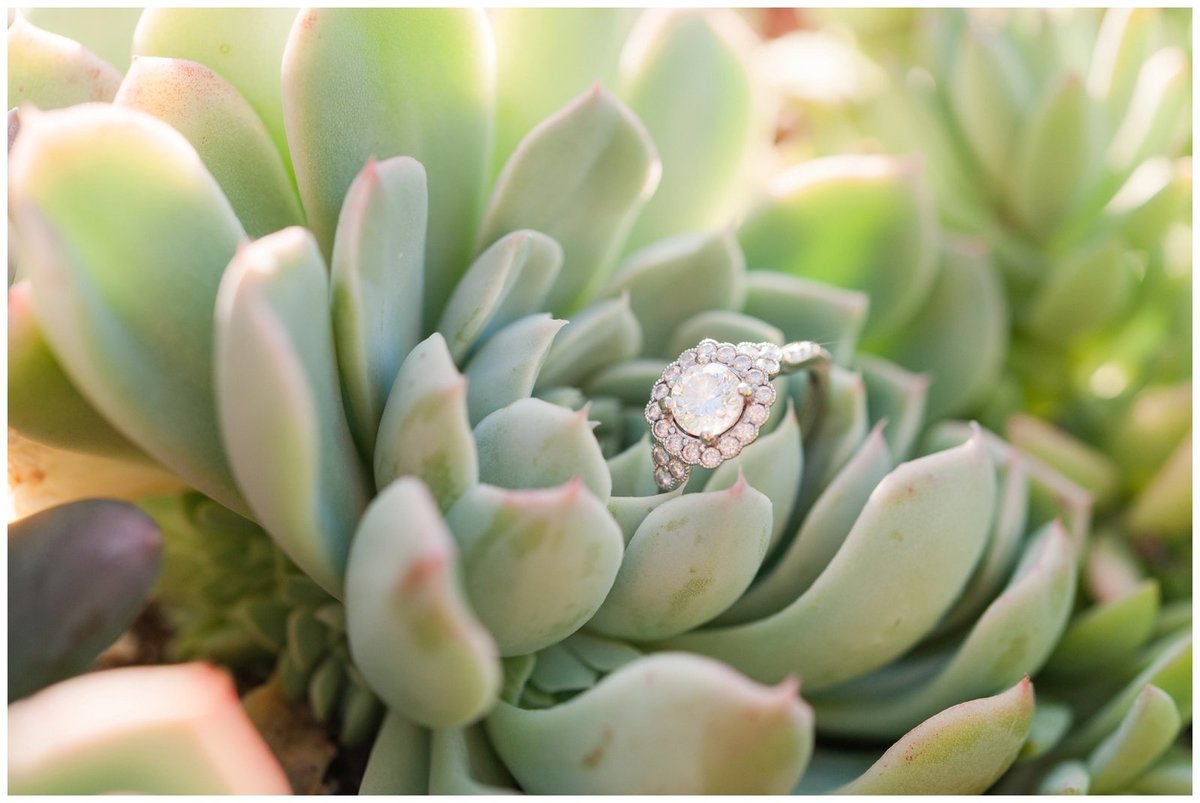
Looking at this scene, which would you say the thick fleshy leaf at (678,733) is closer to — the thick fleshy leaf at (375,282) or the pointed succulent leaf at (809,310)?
the thick fleshy leaf at (375,282)

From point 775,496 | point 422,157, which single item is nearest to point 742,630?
point 775,496

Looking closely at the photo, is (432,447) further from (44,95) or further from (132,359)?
(44,95)

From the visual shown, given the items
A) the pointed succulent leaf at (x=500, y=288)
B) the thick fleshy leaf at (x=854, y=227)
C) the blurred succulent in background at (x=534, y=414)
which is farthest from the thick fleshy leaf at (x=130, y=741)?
the thick fleshy leaf at (x=854, y=227)

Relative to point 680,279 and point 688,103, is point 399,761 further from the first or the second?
point 688,103

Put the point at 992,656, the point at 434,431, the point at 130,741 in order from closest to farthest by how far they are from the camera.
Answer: the point at 130,741, the point at 434,431, the point at 992,656

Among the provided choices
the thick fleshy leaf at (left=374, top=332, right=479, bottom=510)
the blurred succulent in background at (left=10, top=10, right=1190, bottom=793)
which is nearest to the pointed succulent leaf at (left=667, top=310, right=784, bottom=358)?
the blurred succulent in background at (left=10, top=10, right=1190, bottom=793)

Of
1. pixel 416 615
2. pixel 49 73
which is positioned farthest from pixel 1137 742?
pixel 49 73
